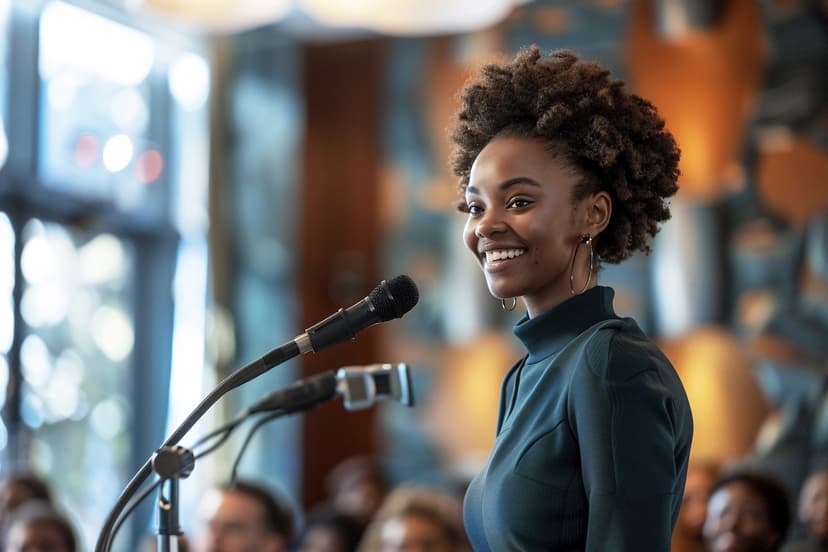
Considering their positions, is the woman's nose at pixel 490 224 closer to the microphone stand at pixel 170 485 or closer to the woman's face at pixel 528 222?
the woman's face at pixel 528 222

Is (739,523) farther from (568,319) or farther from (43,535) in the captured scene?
(568,319)

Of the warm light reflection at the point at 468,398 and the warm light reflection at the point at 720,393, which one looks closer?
the warm light reflection at the point at 720,393

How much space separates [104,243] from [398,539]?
382 centimetres

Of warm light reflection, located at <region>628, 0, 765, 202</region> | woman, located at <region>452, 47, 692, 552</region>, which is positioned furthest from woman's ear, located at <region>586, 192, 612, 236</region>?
warm light reflection, located at <region>628, 0, 765, 202</region>

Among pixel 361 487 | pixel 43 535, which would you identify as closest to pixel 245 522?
pixel 43 535

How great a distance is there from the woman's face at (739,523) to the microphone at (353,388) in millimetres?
2093

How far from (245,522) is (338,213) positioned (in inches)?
150

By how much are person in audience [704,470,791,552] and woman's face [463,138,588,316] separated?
7.26 ft

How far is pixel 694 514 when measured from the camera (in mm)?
4531

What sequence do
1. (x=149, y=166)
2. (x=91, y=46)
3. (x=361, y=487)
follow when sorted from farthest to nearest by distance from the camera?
1. (x=149, y=166)
2. (x=91, y=46)
3. (x=361, y=487)

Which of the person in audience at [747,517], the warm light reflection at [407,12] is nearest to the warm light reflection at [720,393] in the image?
the person in audience at [747,517]

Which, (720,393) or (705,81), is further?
(705,81)

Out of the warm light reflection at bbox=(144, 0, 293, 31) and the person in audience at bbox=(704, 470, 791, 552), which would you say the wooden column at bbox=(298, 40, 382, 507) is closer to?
the warm light reflection at bbox=(144, 0, 293, 31)

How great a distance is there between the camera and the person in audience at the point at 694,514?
450 centimetres
